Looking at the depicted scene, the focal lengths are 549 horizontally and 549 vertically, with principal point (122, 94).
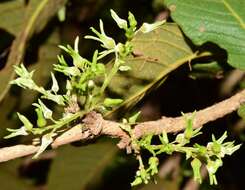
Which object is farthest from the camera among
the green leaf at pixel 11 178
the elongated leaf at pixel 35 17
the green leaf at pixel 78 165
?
the green leaf at pixel 11 178

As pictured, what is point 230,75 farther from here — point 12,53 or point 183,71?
point 12,53

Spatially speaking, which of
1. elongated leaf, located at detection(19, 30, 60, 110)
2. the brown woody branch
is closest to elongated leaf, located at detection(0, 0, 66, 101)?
elongated leaf, located at detection(19, 30, 60, 110)

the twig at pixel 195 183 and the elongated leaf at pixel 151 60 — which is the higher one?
the elongated leaf at pixel 151 60

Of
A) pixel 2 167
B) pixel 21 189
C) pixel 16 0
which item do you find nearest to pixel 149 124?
pixel 16 0

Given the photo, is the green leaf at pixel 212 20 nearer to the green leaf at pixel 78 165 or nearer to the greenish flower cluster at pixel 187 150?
the greenish flower cluster at pixel 187 150

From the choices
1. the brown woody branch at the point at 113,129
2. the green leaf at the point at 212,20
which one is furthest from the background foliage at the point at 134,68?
the brown woody branch at the point at 113,129
